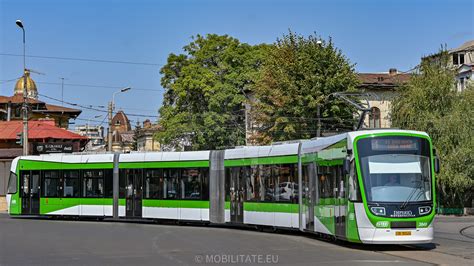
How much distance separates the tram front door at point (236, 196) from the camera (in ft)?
86.6

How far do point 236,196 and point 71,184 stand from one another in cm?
1009

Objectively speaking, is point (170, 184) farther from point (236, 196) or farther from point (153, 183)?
point (236, 196)

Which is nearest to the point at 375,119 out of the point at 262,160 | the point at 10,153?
the point at 10,153

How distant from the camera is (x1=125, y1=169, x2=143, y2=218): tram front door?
30859mm

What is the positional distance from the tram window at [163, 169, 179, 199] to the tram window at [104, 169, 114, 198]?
10.4ft

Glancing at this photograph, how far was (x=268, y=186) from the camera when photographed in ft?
81.4

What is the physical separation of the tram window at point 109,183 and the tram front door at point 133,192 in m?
0.86

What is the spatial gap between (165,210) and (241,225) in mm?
4186

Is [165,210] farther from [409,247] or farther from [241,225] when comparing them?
A: [409,247]

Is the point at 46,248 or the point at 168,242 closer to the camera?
the point at 46,248

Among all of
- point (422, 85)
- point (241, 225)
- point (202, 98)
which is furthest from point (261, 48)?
point (241, 225)

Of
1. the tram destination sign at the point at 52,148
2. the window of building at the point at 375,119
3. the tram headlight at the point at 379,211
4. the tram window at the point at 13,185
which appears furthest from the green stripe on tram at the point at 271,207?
the window of building at the point at 375,119

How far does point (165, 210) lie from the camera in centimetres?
2981

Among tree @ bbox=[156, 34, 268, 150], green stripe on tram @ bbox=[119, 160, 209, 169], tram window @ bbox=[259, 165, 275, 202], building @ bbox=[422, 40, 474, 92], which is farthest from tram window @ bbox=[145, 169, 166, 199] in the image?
tree @ bbox=[156, 34, 268, 150]
